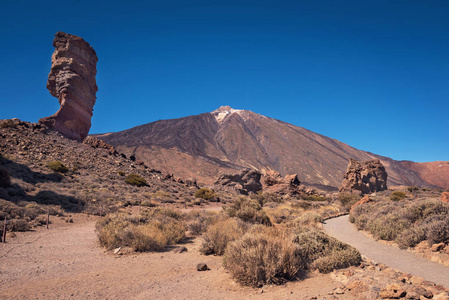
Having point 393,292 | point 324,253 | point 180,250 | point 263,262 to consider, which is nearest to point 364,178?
point 324,253

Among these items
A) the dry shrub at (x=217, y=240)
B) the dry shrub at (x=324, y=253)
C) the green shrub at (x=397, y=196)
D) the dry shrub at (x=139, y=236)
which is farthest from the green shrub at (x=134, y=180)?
the green shrub at (x=397, y=196)

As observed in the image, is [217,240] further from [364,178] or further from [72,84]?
[364,178]

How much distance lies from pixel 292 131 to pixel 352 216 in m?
145

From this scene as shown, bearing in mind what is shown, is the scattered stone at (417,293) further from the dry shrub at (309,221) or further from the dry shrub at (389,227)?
the dry shrub at (309,221)

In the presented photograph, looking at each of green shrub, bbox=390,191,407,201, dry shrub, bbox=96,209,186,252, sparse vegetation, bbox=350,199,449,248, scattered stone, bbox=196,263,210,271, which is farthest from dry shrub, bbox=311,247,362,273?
green shrub, bbox=390,191,407,201

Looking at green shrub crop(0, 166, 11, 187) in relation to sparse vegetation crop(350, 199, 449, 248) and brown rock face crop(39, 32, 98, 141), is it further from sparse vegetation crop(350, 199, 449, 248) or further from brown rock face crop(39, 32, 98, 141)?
sparse vegetation crop(350, 199, 449, 248)

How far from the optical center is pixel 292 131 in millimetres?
155625

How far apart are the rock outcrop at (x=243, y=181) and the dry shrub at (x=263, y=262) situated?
3664 cm

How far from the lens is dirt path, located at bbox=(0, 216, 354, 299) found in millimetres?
4812

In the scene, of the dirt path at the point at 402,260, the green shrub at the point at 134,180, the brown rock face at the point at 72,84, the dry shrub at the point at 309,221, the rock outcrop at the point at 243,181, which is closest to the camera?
the dirt path at the point at 402,260

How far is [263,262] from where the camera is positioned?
5.23 m

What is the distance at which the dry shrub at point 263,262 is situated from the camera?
5.08 metres

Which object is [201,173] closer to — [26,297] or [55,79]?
[55,79]

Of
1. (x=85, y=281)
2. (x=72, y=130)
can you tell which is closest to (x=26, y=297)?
(x=85, y=281)
